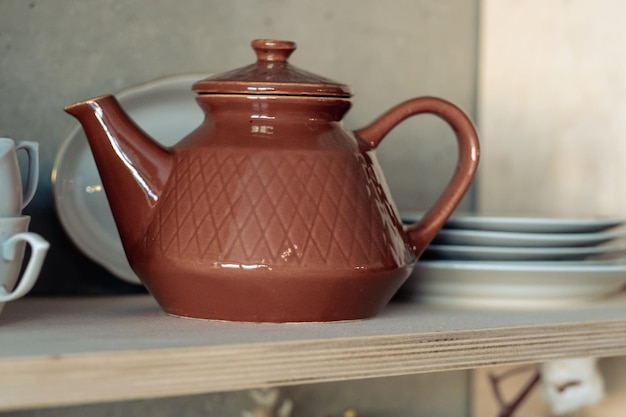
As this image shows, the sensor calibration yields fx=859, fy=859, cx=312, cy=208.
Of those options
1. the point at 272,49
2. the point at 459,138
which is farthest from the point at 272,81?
the point at 459,138

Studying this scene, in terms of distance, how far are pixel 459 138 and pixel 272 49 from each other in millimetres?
180

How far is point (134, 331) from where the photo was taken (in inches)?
23.1

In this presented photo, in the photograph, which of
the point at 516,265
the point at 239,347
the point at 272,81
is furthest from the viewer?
the point at 516,265

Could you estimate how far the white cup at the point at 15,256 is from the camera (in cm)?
57

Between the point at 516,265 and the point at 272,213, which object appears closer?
the point at 272,213

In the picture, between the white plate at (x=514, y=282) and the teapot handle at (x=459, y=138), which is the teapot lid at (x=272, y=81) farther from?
the white plate at (x=514, y=282)

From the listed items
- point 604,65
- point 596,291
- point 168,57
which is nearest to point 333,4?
point 168,57

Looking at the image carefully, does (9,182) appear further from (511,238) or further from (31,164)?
(511,238)

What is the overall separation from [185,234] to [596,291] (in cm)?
39

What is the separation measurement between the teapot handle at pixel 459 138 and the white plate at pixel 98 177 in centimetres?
23

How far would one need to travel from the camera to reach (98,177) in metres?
0.81

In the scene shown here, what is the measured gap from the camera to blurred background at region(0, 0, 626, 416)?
2.73 ft

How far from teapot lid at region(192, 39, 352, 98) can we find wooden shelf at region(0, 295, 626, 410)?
0.18 metres

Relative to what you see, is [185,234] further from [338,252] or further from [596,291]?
[596,291]
